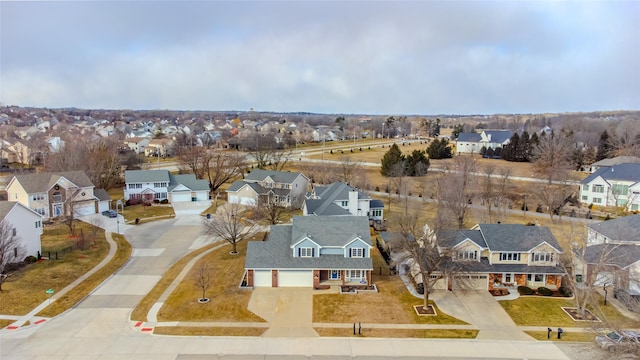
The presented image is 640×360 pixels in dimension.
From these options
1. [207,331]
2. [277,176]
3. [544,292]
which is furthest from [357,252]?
[277,176]

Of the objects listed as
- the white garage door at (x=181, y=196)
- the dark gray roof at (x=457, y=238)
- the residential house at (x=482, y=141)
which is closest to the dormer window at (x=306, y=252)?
the dark gray roof at (x=457, y=238)

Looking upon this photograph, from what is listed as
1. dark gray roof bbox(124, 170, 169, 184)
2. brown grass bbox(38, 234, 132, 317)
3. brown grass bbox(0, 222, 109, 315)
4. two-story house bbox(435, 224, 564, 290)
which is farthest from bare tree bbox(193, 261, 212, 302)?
dark gray roof bbox(124, 170, 169, 184)

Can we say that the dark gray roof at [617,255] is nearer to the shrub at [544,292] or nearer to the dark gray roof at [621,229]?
the dark gray roof at [621,229]

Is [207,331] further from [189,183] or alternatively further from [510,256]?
[189,183]

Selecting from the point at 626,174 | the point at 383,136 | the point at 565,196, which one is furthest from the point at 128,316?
the point at 383,136

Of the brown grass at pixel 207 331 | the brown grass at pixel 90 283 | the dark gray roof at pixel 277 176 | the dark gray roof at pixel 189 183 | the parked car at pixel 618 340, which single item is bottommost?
the brown grass at pixel 207 331

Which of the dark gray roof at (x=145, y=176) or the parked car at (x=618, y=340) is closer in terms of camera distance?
the parked car at (x=618, y=340)
